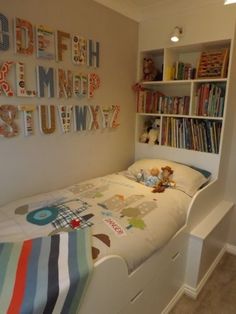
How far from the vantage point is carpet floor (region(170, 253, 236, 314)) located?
1737 mm

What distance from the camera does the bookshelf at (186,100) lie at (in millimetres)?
2008

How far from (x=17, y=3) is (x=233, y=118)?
193cm

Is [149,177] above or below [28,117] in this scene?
below

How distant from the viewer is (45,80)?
1.64 meters

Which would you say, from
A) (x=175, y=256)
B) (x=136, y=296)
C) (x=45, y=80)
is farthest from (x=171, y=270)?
(x=45, y=80)

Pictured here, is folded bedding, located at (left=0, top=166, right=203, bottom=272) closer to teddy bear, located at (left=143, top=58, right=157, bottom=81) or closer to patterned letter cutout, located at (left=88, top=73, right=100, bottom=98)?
patterned letter cutout, located at (left=88, top=73, right=100, bottom=98)

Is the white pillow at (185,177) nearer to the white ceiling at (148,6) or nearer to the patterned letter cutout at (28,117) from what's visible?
the patterned letter cutout at (28,117)

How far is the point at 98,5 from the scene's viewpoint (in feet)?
6.32

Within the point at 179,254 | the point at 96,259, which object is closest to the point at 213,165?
the point at 179,254

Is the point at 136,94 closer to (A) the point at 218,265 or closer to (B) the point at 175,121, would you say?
(B) the point at 175,121

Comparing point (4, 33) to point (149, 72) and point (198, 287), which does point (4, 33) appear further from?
point (198, 287)

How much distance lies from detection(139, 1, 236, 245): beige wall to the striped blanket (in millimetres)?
1623

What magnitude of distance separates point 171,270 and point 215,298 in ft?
1.69

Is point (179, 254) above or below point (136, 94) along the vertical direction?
below
